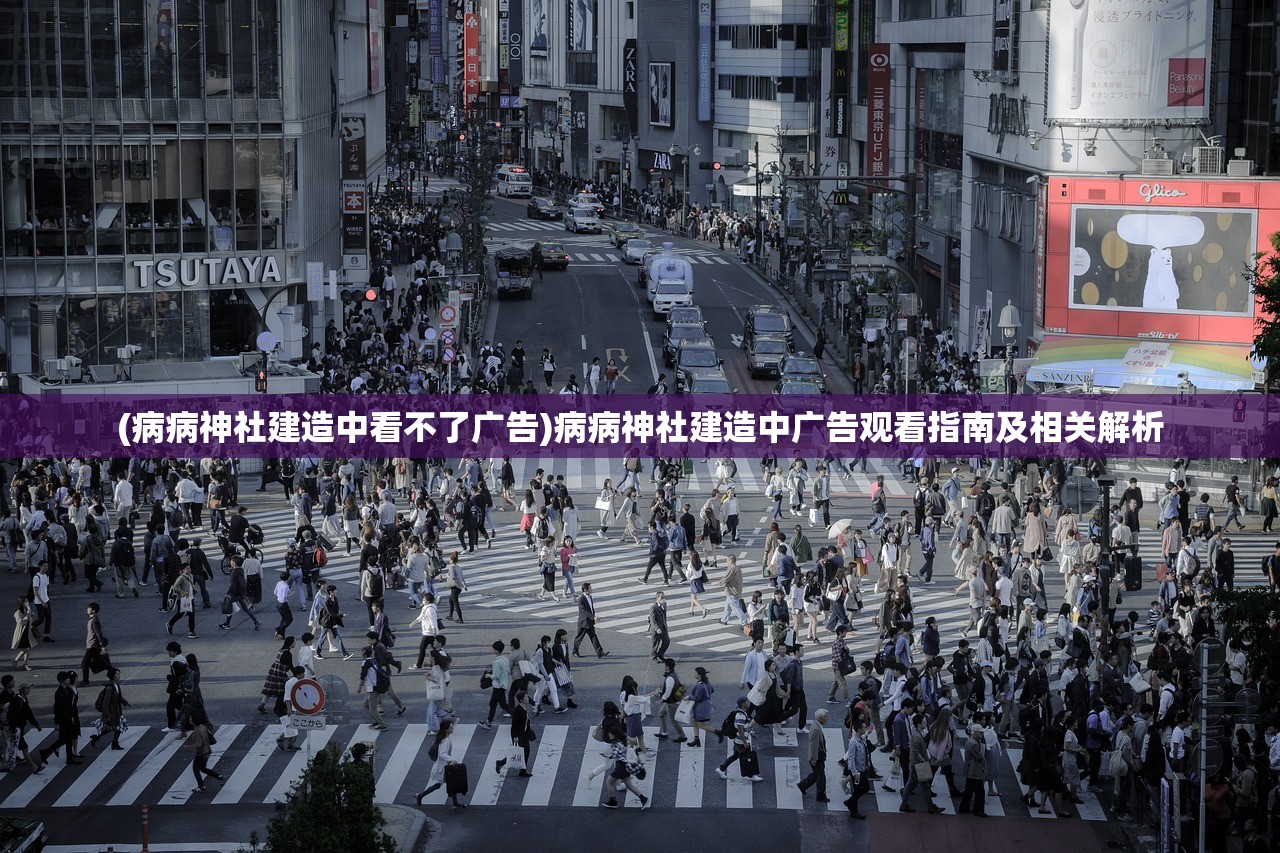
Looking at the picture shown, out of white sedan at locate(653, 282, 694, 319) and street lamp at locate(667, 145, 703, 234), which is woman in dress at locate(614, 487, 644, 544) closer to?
white sedan at locate(653, 282, 694, 319)

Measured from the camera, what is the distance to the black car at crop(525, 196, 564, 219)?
113m

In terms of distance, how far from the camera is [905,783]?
23969 millimetres

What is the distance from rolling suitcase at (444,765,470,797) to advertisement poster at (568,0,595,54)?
117523 mm

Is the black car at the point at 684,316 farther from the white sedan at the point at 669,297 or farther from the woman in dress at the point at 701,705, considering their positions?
the woman in dress at the point at 701,705

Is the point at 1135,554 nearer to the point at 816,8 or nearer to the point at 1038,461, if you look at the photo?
the point at 1038,461

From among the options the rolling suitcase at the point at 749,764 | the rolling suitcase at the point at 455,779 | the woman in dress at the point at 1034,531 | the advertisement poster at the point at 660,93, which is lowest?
the rolling suitcase at the point at 749,764

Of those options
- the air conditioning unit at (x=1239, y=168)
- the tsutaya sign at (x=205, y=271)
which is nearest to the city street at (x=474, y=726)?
the air conditioning unit at (x=1239, y=168)

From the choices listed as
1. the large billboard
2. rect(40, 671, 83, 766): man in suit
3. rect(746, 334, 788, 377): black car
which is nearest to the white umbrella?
rect(40, 671, 83, 766): man in suit

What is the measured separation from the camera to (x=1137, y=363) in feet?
157

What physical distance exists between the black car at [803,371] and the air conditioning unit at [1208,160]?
12.2 meters

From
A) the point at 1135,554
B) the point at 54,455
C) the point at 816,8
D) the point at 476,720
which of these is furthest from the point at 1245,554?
the point at 816,8

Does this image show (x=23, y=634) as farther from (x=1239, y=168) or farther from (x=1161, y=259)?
(x=1239, y=168)

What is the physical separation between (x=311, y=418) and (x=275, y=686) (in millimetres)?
15779

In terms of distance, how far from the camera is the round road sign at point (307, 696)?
72.1ft
